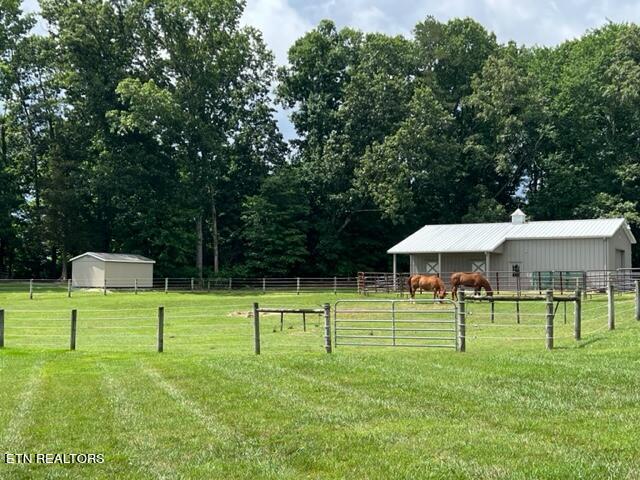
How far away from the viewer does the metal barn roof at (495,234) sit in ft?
127

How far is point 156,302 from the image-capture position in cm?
3303

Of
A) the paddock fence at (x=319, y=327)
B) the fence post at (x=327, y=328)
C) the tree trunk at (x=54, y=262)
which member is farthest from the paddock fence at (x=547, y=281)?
the tree trunk at (x=54, y=262)

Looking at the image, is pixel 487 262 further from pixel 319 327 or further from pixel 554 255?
pixel 319 327

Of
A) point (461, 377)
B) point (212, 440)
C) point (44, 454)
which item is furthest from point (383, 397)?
point (44, 454)

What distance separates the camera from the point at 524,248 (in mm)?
40000

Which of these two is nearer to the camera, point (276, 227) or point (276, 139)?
point (276, 227)

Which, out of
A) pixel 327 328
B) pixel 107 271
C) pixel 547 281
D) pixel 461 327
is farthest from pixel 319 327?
pixel 107 271

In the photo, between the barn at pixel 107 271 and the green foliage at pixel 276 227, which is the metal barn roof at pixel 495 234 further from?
the barn at pixel 107 271

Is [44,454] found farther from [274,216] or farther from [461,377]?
[274,216]

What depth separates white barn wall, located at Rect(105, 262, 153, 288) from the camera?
4462 centimetres

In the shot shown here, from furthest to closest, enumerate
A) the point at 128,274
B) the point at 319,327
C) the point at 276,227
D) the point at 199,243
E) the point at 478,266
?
1. the point at 199,243
2. the point at 276,227
3. the point at 128,274
4. the point at 478,266
5. the point at 319,327

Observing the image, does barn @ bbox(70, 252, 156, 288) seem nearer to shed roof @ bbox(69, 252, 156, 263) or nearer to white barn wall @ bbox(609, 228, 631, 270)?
shed roof @ bbox(69, 252, 156, 263)

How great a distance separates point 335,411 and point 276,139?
51.8 meters

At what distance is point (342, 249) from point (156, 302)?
2423cm
